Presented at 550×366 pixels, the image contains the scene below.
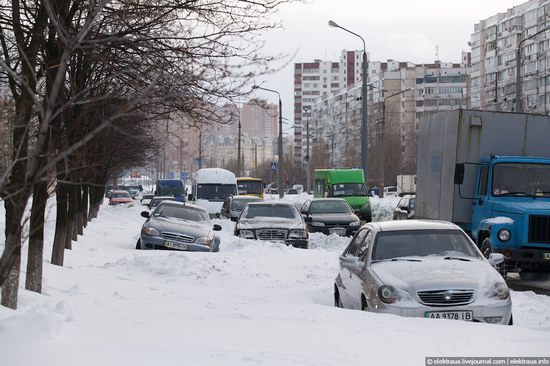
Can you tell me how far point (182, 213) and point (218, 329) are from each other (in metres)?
14.6

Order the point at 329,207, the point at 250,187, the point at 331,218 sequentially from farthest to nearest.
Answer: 1. the point at 250,187
2. the point at 329,207
3. the point at 331,218

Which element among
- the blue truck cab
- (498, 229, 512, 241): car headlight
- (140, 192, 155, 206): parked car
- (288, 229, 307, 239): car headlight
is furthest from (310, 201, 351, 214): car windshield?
(140, 192, 155, 206): parked car

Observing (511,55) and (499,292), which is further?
(511,55)

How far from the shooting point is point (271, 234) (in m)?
22.7

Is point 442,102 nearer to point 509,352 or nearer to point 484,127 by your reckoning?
point 484,127

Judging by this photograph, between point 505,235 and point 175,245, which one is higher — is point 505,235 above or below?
above

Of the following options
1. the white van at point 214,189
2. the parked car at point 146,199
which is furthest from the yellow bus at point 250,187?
the parked car at point 146,199

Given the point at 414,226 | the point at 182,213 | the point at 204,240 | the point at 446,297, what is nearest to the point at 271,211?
the point at 182,213

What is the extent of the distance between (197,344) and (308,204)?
22.3m

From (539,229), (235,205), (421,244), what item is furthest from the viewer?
(235,205)

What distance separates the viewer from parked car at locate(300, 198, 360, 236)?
2717 centimetres

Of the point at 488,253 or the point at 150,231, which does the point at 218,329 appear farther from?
the point at 150,231

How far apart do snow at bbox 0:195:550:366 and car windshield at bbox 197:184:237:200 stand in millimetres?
26549

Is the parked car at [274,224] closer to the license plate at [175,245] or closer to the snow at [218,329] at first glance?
the license plate at [175,245]
